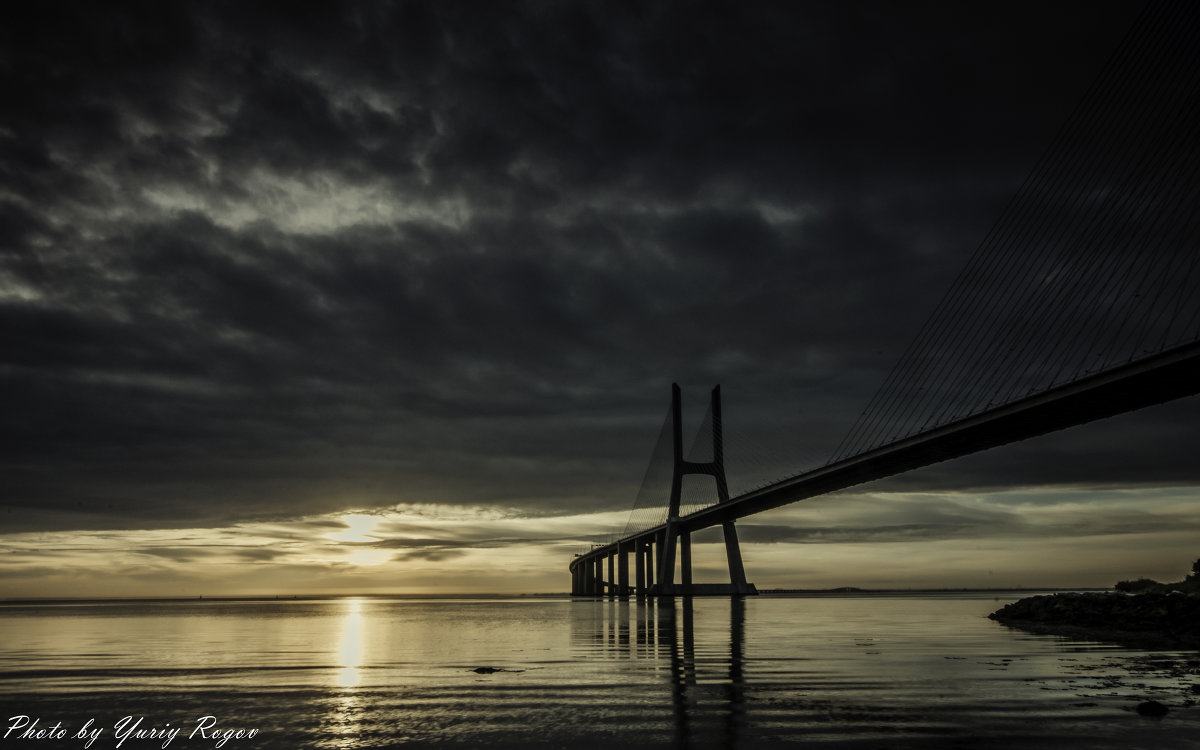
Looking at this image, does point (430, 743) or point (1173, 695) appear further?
point (1173, 695)

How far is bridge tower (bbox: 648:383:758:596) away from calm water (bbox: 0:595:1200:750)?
201 feet

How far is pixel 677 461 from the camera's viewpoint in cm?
9806

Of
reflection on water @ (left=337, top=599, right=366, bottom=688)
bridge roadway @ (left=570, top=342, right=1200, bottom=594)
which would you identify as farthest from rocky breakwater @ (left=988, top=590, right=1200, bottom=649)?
reflection on water @ (left=337, top=599, right=366, bottom=688)

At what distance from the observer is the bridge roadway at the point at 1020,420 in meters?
31.1

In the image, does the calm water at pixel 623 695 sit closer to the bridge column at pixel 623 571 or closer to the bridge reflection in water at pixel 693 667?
the bridge reflection in water at pixel 693 667

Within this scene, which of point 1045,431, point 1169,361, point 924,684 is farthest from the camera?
point 1045,431

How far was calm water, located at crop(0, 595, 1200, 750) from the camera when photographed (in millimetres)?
12125

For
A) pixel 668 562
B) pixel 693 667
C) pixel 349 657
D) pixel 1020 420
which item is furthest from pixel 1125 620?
pixel 668 562

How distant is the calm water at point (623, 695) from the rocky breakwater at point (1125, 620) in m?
3.76

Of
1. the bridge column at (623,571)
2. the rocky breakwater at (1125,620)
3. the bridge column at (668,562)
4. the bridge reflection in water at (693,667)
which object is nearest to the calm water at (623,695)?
the bridge reflection in water at (693,667)

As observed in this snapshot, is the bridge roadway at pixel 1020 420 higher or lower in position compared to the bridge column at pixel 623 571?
higher

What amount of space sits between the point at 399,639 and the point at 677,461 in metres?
64.8

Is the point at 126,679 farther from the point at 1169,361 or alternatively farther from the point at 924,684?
the point at 1169,361

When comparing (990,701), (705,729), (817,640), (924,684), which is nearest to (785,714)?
(705,729)
